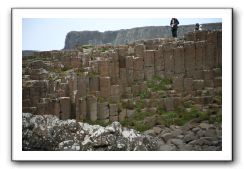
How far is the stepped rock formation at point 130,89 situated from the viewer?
31.1ft

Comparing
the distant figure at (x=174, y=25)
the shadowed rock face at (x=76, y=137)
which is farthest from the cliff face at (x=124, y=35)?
the shadowed rock face at (x=76, y=137)

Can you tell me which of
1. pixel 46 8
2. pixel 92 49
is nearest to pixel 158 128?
pixel 92 49

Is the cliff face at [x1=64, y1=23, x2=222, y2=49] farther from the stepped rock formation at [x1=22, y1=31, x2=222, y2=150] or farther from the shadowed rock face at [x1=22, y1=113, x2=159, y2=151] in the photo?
the shadowed rock face at [x1=22, y1=113, x2=159, y2=151]

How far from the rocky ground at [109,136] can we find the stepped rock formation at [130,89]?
0.5 inches

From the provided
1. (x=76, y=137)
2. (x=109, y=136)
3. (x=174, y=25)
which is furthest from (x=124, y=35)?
(x=76, y=137)

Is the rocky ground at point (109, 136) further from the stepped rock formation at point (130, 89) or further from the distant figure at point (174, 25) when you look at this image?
the distant figure at point (174, 25)

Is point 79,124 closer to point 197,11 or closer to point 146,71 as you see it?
point 146,71

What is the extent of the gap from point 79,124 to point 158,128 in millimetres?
993

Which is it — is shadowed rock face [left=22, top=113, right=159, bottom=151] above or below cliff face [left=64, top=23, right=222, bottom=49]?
below

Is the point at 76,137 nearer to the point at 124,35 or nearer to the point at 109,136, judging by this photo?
the point at 109,136

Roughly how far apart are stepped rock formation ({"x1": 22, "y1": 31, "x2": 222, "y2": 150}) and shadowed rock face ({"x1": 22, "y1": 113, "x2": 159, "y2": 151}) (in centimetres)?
1

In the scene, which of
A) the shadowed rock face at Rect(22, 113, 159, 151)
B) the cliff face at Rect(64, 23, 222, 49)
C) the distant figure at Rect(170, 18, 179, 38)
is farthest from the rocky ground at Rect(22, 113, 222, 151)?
the distant figure at Rect(170, 18, 179, 38)

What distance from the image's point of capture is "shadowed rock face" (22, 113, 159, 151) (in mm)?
9484

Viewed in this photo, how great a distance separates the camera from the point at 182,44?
9734 mm
